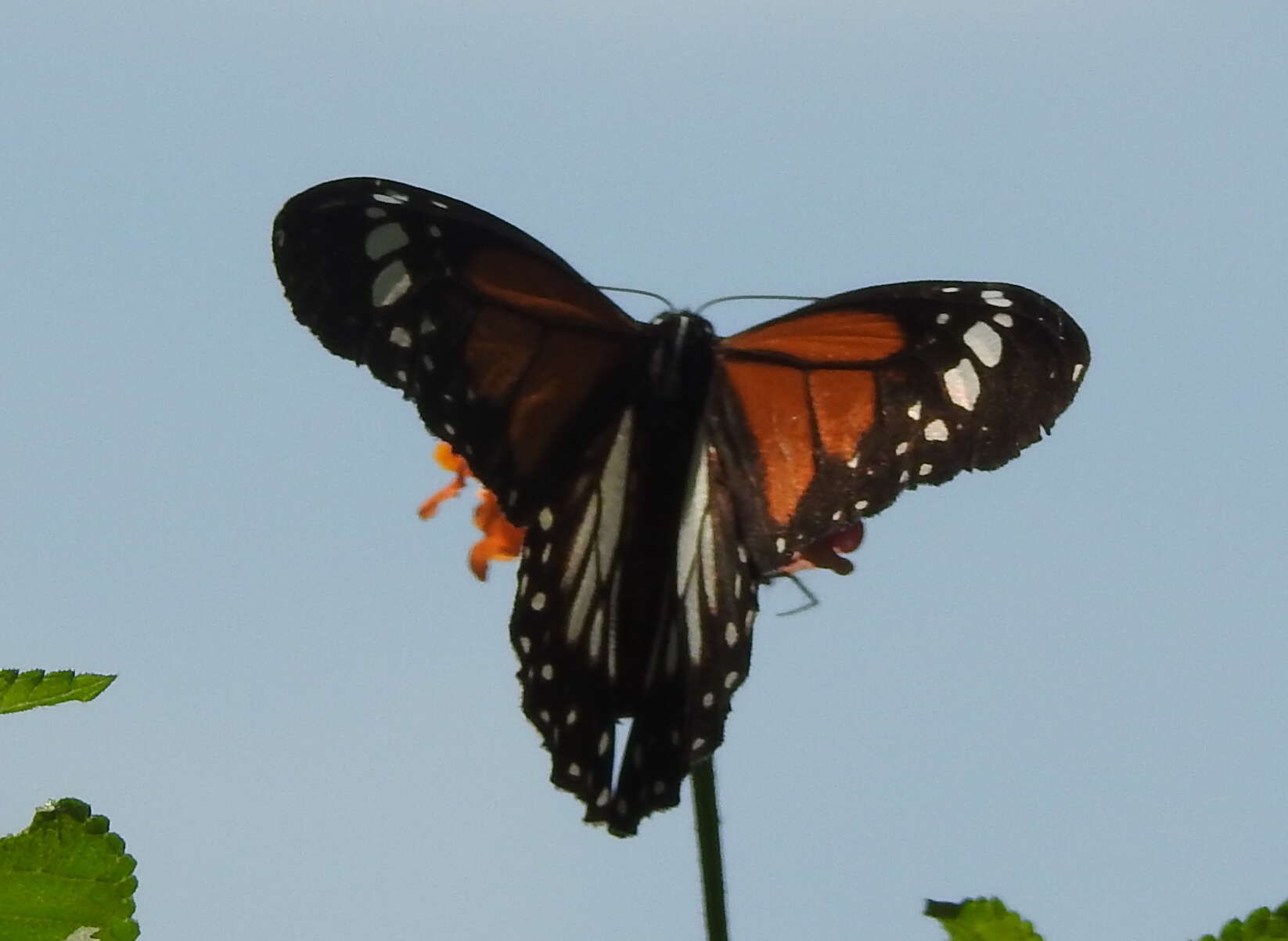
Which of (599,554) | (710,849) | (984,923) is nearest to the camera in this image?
(984,923)

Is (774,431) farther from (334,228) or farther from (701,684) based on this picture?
(334,228)

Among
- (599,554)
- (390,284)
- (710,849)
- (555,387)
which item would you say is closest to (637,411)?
(555,387)

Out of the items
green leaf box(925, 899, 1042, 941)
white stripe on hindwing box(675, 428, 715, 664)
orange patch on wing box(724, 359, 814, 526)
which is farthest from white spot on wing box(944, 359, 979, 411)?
green leaf box(925, 899, 1042, 941)

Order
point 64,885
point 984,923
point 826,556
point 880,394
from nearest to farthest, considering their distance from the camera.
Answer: point 64,885 → point 984,923 → point 826,556 → point 880,394

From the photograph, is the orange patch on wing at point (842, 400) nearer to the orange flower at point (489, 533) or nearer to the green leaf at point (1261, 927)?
the orange flower at point (489, 533)

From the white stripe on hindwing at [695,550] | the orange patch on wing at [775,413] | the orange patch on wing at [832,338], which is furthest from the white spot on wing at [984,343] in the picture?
the white stripe on hindwing at [695,550]

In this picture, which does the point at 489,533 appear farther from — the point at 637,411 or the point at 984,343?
the point at 984,343
